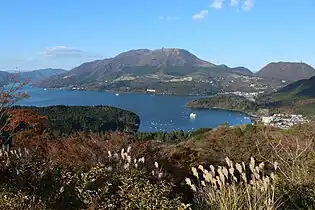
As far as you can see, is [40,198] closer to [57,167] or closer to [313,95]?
[57,167]

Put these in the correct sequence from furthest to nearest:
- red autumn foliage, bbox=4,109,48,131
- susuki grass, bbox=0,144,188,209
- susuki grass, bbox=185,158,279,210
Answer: red autumn foliage, bbox=4,109,48,131 → susuki grass, bbox=0,144,188,209 → susuki grass, bbox=185,158,279,210

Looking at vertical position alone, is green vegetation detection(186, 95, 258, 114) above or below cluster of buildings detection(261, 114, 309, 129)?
below

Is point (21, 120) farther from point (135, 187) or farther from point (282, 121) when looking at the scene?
point (282, 121)

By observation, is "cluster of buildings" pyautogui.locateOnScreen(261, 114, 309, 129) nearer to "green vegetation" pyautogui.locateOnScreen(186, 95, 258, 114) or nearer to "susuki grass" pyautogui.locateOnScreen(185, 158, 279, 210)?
"susuki grass" pyautogui.locateOnScreen(185, 158, 279, 210)

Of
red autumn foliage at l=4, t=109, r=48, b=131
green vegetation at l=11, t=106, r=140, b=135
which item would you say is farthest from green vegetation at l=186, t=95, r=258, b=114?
red autumn foliage at l=4, t=109, r=48, b=131

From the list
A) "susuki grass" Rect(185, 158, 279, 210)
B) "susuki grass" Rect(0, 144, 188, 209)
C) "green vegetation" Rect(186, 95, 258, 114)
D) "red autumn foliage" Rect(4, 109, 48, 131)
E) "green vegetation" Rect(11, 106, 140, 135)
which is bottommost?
"green vegetation" Rect(186, 95, 258, 114)

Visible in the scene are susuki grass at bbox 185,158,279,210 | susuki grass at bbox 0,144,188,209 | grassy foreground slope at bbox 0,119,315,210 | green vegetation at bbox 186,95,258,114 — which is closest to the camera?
susuki grass at bbox 185,158,279,210

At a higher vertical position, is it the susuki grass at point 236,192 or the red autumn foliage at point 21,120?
the susuki grass at point 236,192

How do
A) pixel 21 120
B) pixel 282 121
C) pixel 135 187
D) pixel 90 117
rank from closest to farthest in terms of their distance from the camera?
pixel 135 187 < pixel 21 120 < pixel 282 121 < pixel 90 117

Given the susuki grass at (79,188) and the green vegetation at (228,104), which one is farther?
the green vegetation at (228,104)

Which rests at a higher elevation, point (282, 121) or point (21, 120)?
point (21, 120)

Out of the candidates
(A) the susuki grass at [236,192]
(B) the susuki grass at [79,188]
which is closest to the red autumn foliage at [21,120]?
(B) the susuki grass at [79,188]

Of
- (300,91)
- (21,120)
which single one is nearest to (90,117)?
(21,120)

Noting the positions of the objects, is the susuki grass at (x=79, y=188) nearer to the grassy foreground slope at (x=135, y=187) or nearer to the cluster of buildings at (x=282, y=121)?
the grassy foreground slope at (x=135, y=187)
